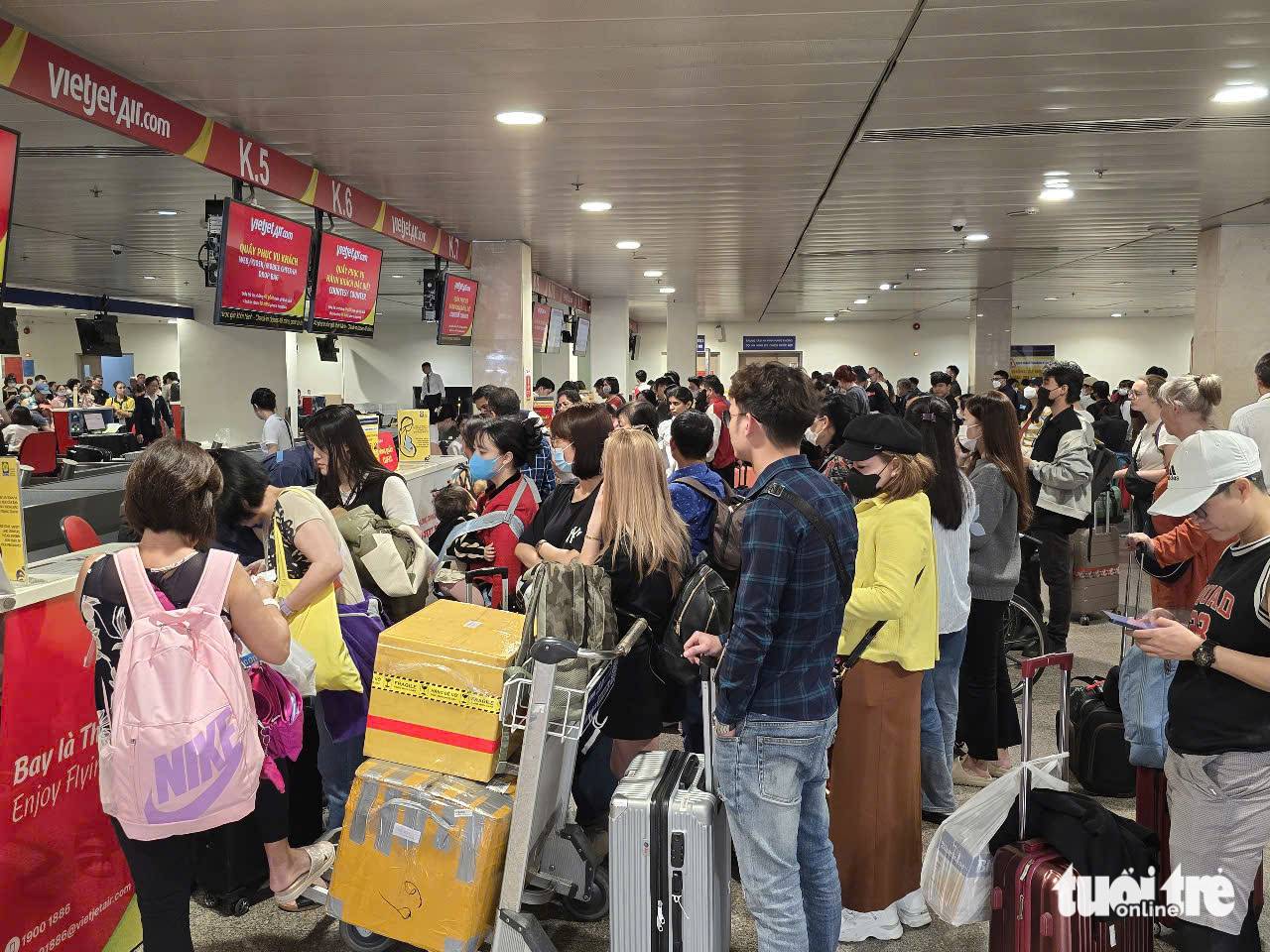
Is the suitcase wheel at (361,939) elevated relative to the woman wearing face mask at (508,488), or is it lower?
lower

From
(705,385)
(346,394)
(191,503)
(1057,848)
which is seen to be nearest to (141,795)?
(191,503)

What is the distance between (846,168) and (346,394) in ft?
84.0

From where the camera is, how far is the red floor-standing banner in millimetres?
2607

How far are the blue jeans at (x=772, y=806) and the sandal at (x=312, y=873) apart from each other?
4.59ft

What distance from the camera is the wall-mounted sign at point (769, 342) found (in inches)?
1171

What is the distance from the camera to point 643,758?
275 cm

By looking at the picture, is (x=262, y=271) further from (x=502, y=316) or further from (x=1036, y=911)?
(x=1036, y=911)

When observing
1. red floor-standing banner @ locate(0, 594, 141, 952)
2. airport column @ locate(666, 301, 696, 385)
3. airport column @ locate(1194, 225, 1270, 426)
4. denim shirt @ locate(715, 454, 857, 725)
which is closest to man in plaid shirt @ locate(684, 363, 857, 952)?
denim shirt @ locate(715, 454, 857, 725)

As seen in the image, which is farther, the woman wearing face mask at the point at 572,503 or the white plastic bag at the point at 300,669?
the woman wearing face mask at the point at 572,503

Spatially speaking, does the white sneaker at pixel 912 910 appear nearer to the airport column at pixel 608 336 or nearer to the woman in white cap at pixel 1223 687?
the woman in white cap at pixel 1223 687

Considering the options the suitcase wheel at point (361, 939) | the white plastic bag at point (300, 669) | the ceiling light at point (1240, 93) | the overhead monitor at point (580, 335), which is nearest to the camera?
the white plastic bag at point (300, 669)

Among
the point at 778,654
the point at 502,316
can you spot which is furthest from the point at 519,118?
the point at 502,316

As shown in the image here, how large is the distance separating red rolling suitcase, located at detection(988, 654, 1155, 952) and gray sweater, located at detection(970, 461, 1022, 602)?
1.52 m

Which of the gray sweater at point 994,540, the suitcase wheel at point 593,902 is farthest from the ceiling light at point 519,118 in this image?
the suitcase wheel at point 593,902
